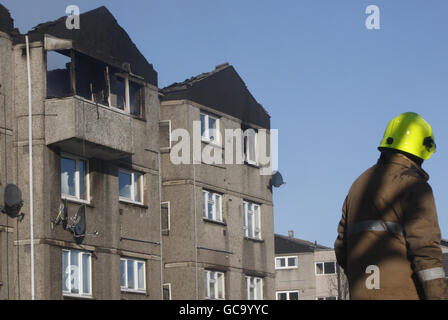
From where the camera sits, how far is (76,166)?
2988cm

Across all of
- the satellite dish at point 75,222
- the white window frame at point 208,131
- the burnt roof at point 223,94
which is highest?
the burnt roof at point 223,94

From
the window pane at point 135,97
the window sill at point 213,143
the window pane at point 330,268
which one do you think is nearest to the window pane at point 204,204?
the window sill at point 213,143

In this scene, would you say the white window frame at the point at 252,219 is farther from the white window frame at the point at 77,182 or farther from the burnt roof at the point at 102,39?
the white window frame at the point at 77,182

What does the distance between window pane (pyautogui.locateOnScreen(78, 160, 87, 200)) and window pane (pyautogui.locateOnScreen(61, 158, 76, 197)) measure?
32cm

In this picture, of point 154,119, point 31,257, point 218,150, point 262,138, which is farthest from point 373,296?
point 262,138

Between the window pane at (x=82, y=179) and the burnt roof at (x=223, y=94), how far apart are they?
20.5ft

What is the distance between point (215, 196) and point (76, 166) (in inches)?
324

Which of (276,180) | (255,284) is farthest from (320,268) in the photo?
(255,284)

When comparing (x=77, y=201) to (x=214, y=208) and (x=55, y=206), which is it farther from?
(x=214, y=208)

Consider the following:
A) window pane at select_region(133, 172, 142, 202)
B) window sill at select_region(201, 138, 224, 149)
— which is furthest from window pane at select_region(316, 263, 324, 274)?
window pane at select_region(133, 172, 142, 202)

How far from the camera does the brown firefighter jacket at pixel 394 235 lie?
5043mm

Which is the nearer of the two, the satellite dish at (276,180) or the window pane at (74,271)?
the window pane at (74,271)
